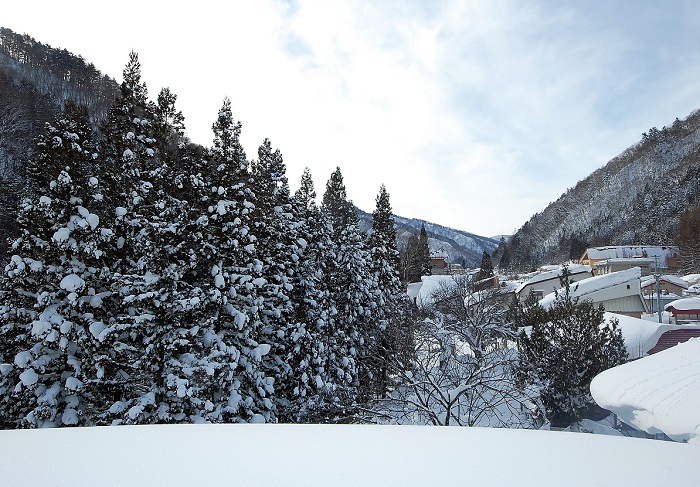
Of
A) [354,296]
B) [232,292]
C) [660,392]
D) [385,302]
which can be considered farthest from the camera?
[385,302]

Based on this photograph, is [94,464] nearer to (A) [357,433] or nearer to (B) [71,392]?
(A) [357,433]

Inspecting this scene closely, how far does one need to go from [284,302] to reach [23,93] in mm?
45974

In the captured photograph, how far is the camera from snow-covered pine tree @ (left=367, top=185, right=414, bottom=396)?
56.0ft

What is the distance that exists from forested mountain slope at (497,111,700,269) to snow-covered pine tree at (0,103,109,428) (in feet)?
333

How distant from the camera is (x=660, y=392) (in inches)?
192

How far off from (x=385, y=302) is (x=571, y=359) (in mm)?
10198

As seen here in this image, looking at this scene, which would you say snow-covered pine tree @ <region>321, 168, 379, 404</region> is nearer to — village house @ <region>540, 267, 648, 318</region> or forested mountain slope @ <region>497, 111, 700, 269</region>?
village house @ <region>540, 267, 648, 318</region>

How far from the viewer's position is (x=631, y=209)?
123438 mm

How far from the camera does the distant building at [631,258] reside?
6328 centimetres

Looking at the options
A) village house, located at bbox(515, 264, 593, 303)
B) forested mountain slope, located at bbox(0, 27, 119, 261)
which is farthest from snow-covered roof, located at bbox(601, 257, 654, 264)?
forested mountain slope, located at bbox(0, 27, 119, 261)

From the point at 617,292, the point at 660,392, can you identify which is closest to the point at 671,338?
the point at 617,292

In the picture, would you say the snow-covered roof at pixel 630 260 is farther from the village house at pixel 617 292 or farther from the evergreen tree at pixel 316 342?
the evergreen tree at pixel 316 342

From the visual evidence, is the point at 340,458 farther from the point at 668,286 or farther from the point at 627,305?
Answer: the point at 668,286

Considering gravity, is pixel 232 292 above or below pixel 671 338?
above
